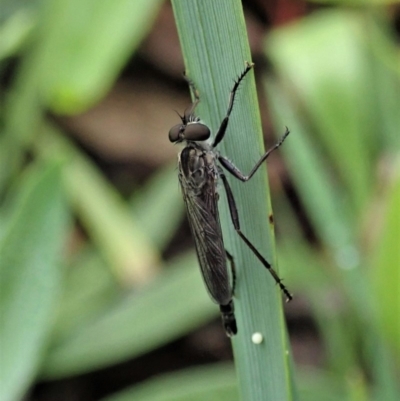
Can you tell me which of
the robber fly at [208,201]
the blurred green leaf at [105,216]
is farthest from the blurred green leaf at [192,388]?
the robber fly at [208,201]

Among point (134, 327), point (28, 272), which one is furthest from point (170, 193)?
point (28, 272)

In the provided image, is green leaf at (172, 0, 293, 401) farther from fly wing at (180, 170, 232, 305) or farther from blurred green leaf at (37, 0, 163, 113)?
blurred green leaf at (37, 0, 163, 113)

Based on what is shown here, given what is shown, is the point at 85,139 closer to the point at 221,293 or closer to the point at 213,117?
the point at 221,293

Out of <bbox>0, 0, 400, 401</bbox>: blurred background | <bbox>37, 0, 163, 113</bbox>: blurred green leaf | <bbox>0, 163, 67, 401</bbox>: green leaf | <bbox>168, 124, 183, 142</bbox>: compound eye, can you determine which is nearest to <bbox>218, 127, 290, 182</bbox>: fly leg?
<bbox>168, 124, 183, 142</bbox>: compound eye

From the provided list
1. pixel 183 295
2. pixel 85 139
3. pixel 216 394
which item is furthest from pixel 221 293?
pixel 85 139

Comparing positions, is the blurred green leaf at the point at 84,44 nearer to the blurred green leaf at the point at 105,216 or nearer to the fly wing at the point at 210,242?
the blurred green leaf at the point at 105,216

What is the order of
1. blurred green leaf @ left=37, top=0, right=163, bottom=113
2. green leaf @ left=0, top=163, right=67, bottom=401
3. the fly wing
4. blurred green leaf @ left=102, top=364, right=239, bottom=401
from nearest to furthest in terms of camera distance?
the fly wing → green leaf @ left=0, top=163, right=67, bottom=401 → blurred green leaf @ left=102, top=364, right=239, bottom=401 → blurred green leaf @ left=37, top=0, right=163, bottom=113

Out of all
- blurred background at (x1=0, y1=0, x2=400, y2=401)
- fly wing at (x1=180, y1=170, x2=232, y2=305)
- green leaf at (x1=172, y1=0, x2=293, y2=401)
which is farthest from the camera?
blurred background at (x1=0, y1=0, x2=400, y2=401)
